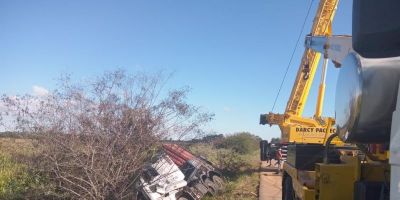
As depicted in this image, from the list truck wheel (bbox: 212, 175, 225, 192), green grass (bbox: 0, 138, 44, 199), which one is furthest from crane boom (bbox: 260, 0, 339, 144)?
green grass (bbox: 0, 138, 44, 199)

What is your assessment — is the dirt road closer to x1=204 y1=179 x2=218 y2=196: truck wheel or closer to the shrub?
x1=204 y1=179 x2=218 y2=196: truck wheel

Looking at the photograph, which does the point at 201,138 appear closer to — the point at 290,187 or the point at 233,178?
the point at 290,187

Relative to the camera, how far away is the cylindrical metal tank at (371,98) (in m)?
2.57

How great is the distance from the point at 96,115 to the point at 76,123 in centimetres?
44

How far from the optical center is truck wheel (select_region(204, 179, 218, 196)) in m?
13.9

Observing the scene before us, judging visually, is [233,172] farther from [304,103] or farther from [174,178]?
[174,178]

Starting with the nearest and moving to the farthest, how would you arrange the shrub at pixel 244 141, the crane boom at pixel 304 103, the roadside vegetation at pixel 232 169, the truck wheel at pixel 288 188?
the truck wheel at pixel 288 188
the roadside vegetation at pixel 232 169
the crane boom at pixel 304 103
the shrub at pixel 244 141

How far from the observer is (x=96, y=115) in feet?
34.6

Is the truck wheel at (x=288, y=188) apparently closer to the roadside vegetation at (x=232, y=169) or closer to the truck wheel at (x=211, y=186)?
the roadside vegetation at (x=232, y=169)

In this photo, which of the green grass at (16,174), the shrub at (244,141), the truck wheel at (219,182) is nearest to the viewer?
the green grass at (16,174)

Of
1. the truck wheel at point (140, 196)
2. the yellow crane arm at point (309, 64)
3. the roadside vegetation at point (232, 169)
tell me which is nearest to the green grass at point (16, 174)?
the truck wheel at point (140, 196)

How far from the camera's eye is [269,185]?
16109 millimetres

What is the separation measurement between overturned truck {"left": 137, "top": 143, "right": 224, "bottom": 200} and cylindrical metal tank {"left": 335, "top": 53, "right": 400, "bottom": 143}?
860 cm

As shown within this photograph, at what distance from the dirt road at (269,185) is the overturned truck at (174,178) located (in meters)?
1.48
